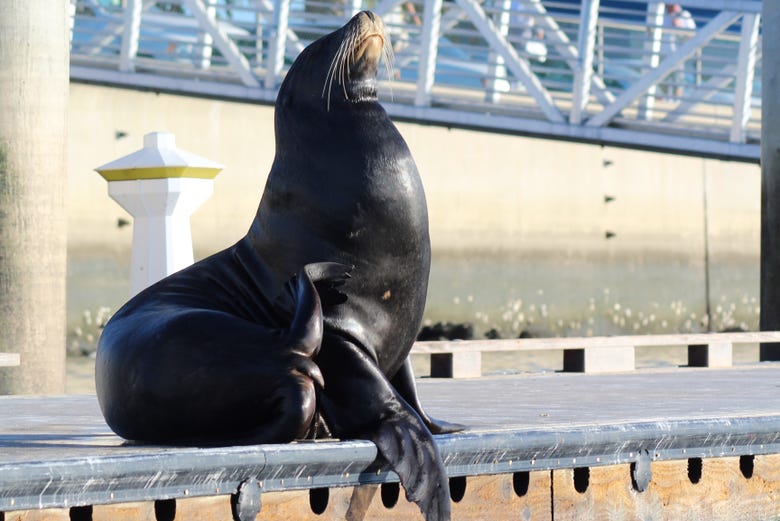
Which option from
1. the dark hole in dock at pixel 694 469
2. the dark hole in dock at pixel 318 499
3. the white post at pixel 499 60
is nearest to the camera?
the dark hole in dock at pixel 318 499

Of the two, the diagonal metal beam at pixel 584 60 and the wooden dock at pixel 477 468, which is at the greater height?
the diagonal metal beam at pixel 584 60

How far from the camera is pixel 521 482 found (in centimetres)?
488

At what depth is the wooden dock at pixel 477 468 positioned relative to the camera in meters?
3.97

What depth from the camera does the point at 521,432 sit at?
4.72 metres

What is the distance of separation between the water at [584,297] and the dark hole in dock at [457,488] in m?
13.1

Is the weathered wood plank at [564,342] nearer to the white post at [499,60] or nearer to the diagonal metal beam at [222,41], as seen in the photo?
the white post at [499,60]

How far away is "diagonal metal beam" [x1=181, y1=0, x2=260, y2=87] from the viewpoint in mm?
17344

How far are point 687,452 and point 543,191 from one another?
1420 cm

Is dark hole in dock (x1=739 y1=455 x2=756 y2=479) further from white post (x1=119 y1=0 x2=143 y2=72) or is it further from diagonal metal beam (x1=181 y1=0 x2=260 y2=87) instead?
white post (x1=119 y1=0 x2=143 y2=72)

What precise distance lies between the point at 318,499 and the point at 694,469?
159cm

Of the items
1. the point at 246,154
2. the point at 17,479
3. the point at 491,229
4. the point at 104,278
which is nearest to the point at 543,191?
the point at 491,229

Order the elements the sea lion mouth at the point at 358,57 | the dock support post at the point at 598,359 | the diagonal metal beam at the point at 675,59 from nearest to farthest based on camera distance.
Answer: the sea lion mouth at the point at 358,57 < the dock support post at the point at 598,359 < the diagonal metal beam at the point at 675,59

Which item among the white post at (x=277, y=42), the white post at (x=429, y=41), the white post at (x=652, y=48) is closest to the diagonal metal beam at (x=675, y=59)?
the white post at (x=652, y=48)

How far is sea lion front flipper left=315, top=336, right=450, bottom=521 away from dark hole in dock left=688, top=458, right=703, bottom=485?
1.36 meters
